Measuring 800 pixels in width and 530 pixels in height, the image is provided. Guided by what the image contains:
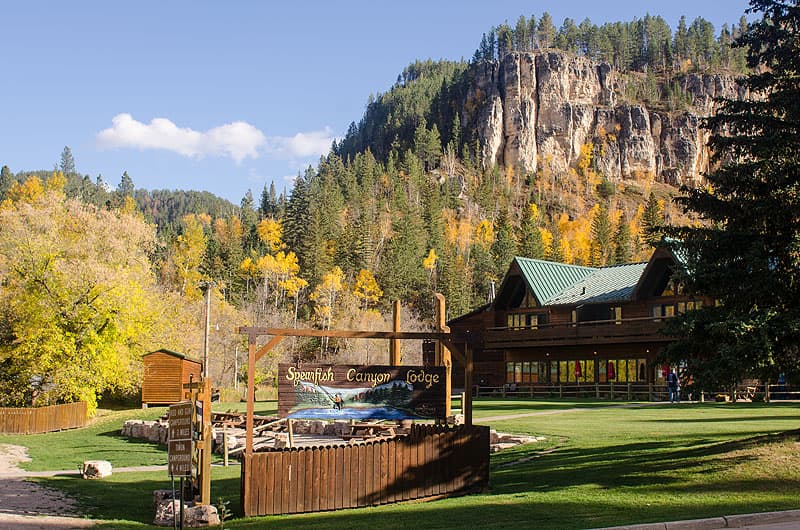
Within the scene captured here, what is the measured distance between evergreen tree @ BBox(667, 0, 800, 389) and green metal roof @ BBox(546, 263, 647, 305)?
33.6 metres

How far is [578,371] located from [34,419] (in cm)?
3288

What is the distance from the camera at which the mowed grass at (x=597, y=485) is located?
Result: 13.3 m

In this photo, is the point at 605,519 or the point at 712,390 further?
the point at 712,390

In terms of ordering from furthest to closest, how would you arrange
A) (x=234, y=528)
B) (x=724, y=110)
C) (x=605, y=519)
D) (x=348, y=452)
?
(x=724, y=110) → (x=348, y=452) → (x=234, y=528) → (x=605, y=519)

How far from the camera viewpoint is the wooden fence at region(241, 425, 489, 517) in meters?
14.9

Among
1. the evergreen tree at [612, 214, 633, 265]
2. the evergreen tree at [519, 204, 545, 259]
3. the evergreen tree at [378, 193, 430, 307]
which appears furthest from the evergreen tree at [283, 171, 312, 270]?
the evergreen tree at [612, 214, 633, 265]

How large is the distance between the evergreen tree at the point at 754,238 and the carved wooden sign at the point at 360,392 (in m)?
5.42

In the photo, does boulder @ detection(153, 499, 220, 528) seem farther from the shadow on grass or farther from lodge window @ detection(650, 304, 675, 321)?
lodge window @ detection(650, 304, 675, 321)

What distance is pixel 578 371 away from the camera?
52.7 m

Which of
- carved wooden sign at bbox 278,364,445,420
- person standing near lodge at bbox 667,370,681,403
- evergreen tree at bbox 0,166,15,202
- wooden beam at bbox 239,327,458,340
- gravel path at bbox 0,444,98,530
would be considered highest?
evergreen tree at bbox 0,166,15,202

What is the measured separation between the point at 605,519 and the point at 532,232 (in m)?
97.9

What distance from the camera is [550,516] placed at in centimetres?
1324

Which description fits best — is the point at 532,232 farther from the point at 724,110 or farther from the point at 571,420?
the point at 724,110

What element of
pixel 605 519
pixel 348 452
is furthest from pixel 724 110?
pixel 348 452
